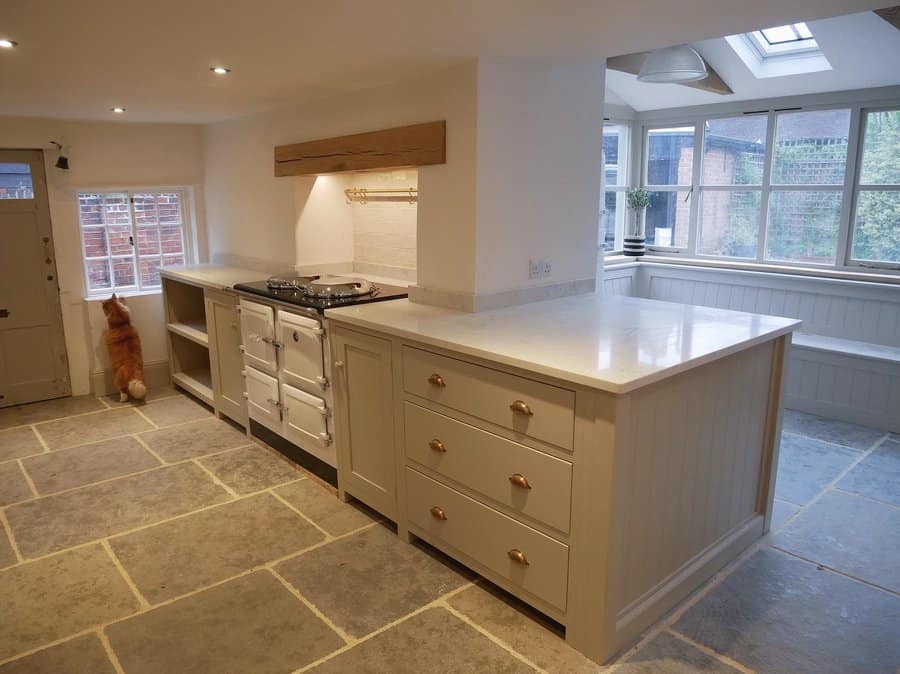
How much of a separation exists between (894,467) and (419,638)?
2902 mm

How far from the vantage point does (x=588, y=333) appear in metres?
2.55

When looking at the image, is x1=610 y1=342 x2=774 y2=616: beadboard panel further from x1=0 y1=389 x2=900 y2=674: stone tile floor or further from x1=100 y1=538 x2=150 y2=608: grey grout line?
x1=100 y1=538 x2=150 y2=608: grey grout line

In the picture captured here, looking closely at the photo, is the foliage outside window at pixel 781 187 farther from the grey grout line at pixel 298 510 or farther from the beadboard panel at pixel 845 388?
the grey grout line at pixel 298 510

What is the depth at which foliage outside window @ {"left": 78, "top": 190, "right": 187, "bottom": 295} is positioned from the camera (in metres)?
5.09

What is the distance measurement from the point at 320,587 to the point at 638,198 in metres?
4.76

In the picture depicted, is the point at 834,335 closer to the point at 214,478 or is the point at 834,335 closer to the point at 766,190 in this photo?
the point at 766,190

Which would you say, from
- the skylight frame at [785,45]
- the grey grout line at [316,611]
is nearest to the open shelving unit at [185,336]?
the grey grout line at [316,611]

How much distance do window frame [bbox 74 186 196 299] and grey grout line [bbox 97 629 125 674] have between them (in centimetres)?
341

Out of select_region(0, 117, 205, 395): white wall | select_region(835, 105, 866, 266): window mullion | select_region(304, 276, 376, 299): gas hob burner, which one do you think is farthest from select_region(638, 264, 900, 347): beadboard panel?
select_region(0, 117, 205, 395): white wall

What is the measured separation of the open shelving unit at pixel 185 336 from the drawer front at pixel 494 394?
2787mm

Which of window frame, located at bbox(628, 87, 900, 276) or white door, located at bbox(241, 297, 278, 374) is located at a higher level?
window frame, located at bbox(628, 87, 900, 276)

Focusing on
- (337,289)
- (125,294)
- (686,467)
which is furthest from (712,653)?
(125,294)

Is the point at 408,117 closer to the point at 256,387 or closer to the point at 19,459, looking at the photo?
Result: the point at 256,387

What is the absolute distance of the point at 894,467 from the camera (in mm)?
3615
